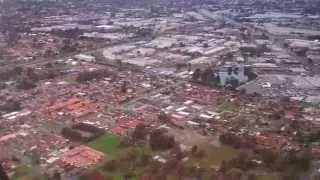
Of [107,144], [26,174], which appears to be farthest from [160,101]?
[26,174]

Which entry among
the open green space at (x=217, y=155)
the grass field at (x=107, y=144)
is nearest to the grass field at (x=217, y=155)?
the open green space at (x=217, y=155)

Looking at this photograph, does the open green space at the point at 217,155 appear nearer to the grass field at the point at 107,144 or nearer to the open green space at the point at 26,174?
the grass field at the point at 107,144

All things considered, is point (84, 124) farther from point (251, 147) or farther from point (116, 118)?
point (251, 147)

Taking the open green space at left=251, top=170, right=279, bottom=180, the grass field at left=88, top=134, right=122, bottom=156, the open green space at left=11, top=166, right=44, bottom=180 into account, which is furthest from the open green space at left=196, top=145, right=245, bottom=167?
the open green space at left=11, top=166, right=44, bottom=180

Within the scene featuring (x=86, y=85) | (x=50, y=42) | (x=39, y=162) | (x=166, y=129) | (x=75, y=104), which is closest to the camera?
(x=39, y=162)

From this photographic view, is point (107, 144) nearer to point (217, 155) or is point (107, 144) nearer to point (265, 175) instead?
point (217, 155)

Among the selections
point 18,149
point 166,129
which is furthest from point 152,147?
point 18,149

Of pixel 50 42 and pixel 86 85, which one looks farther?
pixel 50 42
